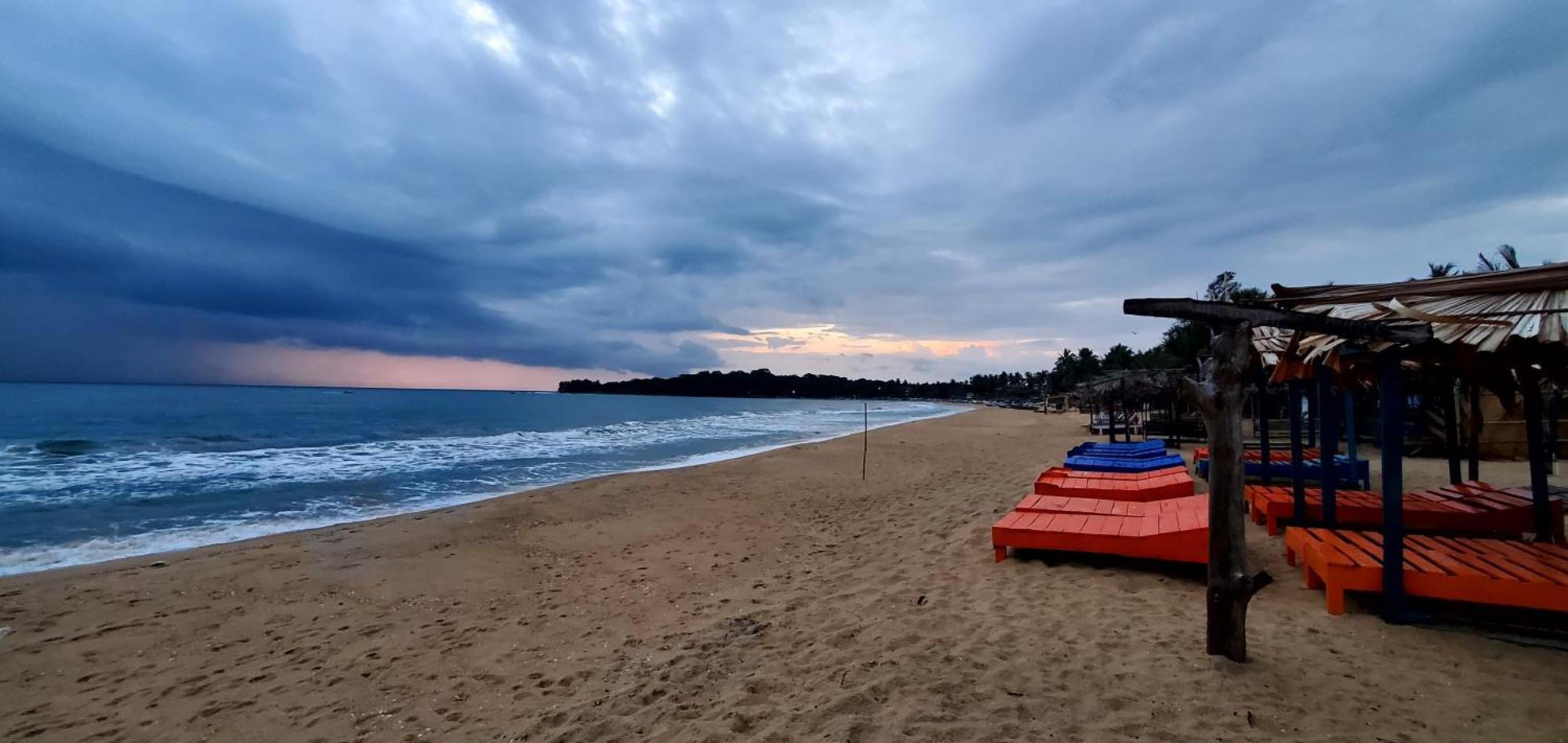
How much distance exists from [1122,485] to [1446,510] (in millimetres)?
2975

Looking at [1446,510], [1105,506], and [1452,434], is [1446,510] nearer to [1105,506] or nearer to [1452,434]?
[1452,434]

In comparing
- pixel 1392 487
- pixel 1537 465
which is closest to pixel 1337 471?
pixel 1537 465

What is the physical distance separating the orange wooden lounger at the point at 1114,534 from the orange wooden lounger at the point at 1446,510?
1535 mm

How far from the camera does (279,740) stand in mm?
3709

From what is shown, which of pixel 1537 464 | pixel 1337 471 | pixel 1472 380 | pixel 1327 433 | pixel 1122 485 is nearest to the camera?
pixel 1537 464

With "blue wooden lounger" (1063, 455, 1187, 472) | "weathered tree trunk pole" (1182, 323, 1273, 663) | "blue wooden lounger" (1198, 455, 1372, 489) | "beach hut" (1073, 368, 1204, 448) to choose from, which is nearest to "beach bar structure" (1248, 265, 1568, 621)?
"weathered tree trunk pole" (1182, 323, 1273, 663)

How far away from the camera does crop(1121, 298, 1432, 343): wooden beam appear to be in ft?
11.0

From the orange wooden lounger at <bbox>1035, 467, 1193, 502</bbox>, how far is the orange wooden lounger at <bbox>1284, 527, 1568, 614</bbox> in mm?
2866

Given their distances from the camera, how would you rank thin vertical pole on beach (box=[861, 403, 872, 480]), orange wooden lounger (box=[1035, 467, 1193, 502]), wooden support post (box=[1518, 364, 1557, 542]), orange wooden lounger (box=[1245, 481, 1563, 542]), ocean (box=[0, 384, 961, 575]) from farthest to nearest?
thin vertical pole on beach (box=[861, 403, 872, 480]), ocean (box=[0, 384, 961, 575]), orange wooden lounger (box=[1035, 467, 1193, 502]), orange wooden lounger (box=[1245, 481, 1563, 542]), wooden support post (box=[1518, 364, 1557, 542])

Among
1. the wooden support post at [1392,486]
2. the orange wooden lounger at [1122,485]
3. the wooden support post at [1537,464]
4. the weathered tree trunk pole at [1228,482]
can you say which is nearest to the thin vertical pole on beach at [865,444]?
the orange wooden lounger at [1122,485]

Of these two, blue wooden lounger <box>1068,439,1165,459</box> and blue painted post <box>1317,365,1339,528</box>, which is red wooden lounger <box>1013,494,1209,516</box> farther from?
blue wooden lounger <box>1068,439,1165,459</box>

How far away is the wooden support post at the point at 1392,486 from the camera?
152 inches

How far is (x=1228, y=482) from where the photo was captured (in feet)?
11.3

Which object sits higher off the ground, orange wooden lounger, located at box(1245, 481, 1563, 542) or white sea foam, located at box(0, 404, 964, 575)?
orange wooden lounger, located at box(1245, 481, 1563, 542)
